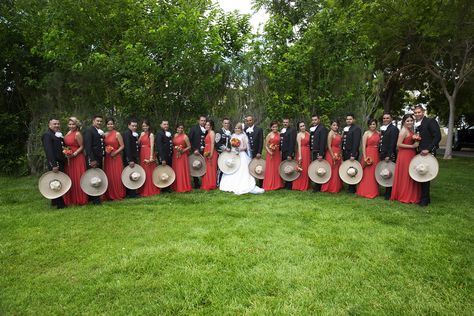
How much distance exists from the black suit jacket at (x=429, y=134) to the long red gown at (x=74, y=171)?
7.62 meters

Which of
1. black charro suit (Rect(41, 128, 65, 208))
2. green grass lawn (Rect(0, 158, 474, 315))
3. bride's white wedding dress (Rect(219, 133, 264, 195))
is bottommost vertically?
green grass lawn (Rect(0, 158, 474, 315))

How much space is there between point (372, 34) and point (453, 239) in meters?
14.0

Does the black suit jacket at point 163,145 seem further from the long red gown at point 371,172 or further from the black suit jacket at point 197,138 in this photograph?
the long red gown at point 371,172

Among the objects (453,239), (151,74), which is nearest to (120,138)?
(151,74)

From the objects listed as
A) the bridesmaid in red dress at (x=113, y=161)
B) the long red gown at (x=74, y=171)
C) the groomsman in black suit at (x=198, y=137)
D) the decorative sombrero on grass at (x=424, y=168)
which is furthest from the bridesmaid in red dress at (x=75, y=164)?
the decorative sombrero on grass at (x=424, y=168)

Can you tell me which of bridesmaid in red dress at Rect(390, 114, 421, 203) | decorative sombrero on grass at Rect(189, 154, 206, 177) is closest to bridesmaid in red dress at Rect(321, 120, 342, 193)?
bridesmaid in red dress at Rect(390, 114, 421, 203)

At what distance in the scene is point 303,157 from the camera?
984 centimetres

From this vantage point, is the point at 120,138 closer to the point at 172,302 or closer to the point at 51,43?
the point at 51,43

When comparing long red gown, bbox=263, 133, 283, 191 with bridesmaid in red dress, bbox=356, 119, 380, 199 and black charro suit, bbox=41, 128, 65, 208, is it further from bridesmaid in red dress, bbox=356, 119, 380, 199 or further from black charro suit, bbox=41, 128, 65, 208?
black charro suit, bbox=41, 128, 65, 208

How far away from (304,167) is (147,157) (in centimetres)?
429

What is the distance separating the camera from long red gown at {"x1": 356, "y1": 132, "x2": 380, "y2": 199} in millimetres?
8828

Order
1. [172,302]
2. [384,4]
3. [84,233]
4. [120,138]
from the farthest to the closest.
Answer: [384,4] → [120,138] → [84,233] → [172,302]

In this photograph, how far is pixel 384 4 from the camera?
54.5 feet

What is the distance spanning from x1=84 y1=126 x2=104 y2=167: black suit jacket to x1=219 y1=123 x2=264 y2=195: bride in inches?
134
